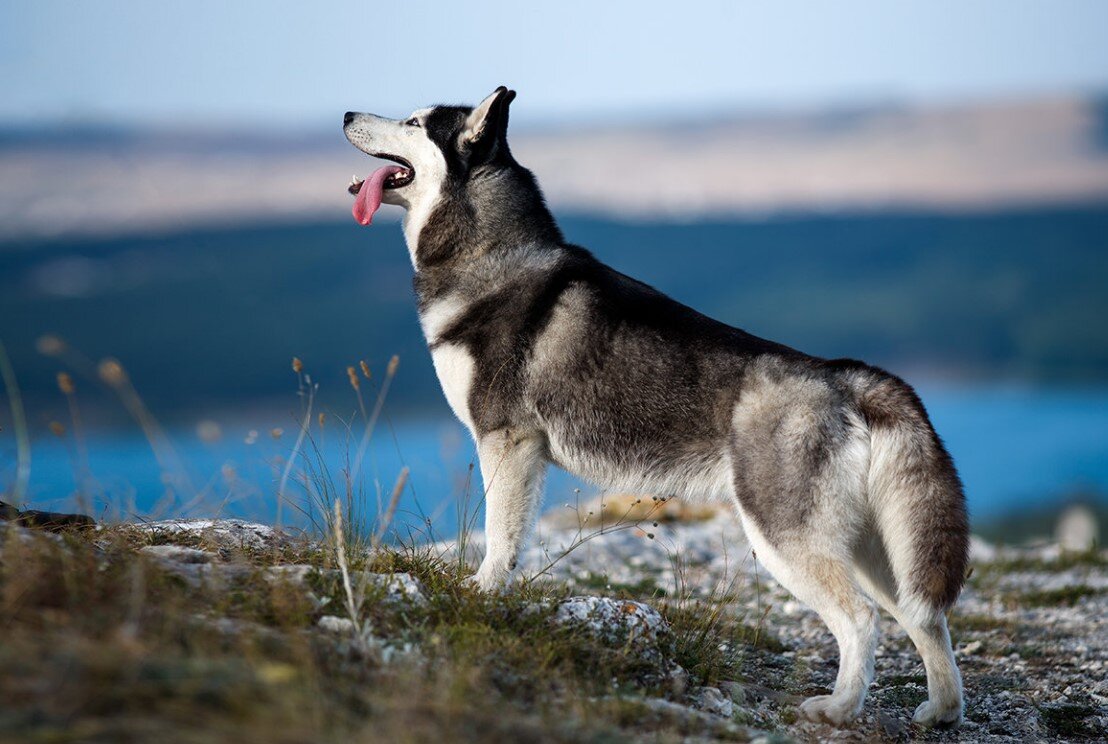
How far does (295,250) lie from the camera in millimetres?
180125

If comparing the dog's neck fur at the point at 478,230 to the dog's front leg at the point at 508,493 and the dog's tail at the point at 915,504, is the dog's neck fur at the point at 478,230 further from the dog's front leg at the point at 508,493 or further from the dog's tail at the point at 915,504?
the dog's tail at the point at 915,504

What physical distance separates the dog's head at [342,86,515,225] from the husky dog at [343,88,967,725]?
0.04 ft

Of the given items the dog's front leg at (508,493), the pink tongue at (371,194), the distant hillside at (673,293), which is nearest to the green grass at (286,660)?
the dog's front leg at (508,493)

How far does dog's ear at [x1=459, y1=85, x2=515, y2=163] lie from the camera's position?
635cm

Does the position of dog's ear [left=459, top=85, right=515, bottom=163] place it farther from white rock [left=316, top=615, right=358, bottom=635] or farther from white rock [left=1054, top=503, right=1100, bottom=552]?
white rock [left=1054, top=503, right=1100, bottom=552]

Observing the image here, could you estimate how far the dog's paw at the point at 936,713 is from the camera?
550 centimetres

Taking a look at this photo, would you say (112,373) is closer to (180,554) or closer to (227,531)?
(180,554)

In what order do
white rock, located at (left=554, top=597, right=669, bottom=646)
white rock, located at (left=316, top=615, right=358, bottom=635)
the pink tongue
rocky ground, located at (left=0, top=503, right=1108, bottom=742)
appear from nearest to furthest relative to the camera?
rocky ground, located at (left=0, top=503, right=1108, bottom=742)
white rock, located at (left=316, top=615, right=358, bottom=635)
white rock, located at (left=554, top=597, right=669, bottom=646)
the pink tongue

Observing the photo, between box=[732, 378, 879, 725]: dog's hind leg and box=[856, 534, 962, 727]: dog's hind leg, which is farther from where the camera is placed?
box=[856, 534, 962, 727]: dog's hind leg

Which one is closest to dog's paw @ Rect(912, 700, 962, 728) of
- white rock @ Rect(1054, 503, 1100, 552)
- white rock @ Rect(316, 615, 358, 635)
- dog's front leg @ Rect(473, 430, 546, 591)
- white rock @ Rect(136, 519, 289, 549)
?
dog's front leg @ Rect(473, 430, 546, 591)

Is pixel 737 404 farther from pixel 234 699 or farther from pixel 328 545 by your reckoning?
pixel 234 699

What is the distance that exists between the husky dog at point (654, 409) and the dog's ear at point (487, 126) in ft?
0.04

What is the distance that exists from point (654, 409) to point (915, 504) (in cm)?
142

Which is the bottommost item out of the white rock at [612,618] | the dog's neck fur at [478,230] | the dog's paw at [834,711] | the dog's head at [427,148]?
the dog's paw at [834,711]
